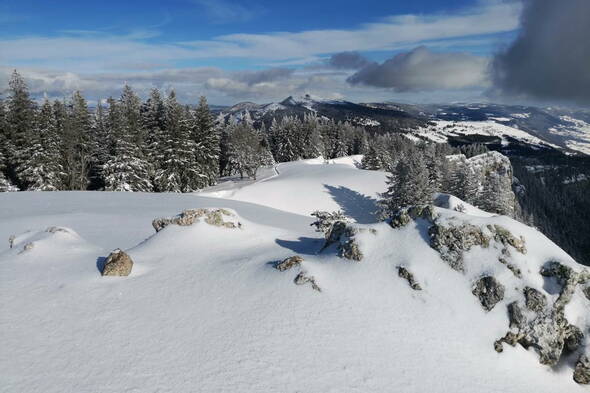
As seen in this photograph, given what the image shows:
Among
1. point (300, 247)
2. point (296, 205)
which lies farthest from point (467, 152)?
point (300, 247)

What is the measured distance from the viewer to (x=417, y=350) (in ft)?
30.4

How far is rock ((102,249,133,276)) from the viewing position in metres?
11.5

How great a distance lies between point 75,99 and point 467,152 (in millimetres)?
167456

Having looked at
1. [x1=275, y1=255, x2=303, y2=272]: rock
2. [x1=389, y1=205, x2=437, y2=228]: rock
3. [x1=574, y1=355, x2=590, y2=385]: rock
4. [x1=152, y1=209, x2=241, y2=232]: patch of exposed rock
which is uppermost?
[x1=389, y1=205, x2=437, y2=228]: rock

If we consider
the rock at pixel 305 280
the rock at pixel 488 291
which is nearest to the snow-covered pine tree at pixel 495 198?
the rock at pixel 488 291

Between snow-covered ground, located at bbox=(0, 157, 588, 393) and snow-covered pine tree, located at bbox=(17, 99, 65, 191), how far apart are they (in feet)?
106

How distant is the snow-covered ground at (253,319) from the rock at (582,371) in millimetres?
195

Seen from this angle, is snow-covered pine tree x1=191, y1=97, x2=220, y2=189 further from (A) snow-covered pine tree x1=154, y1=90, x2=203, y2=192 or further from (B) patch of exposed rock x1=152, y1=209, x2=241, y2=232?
(B) patch of exposed rock x1=152, y1=209, x2=241, y2=232

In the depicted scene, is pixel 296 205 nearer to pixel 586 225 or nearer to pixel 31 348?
pixel 31 348

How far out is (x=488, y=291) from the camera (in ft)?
36.3

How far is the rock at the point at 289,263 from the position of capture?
37.7 ft

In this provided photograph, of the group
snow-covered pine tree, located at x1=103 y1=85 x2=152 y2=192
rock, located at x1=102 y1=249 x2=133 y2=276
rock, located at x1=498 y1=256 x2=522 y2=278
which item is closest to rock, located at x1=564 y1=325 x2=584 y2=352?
rock, located at x1=498 y1=256 x2=522 y2=278

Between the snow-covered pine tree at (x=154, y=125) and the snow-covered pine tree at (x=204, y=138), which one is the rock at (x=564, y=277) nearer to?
the snow-covered pine tree at (x=154, y=125)

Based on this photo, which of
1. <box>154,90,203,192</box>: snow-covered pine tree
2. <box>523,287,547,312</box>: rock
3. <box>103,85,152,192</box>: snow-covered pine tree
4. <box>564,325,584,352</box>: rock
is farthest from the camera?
<box>154,90,203,192</box>: snow-covered pine tree
